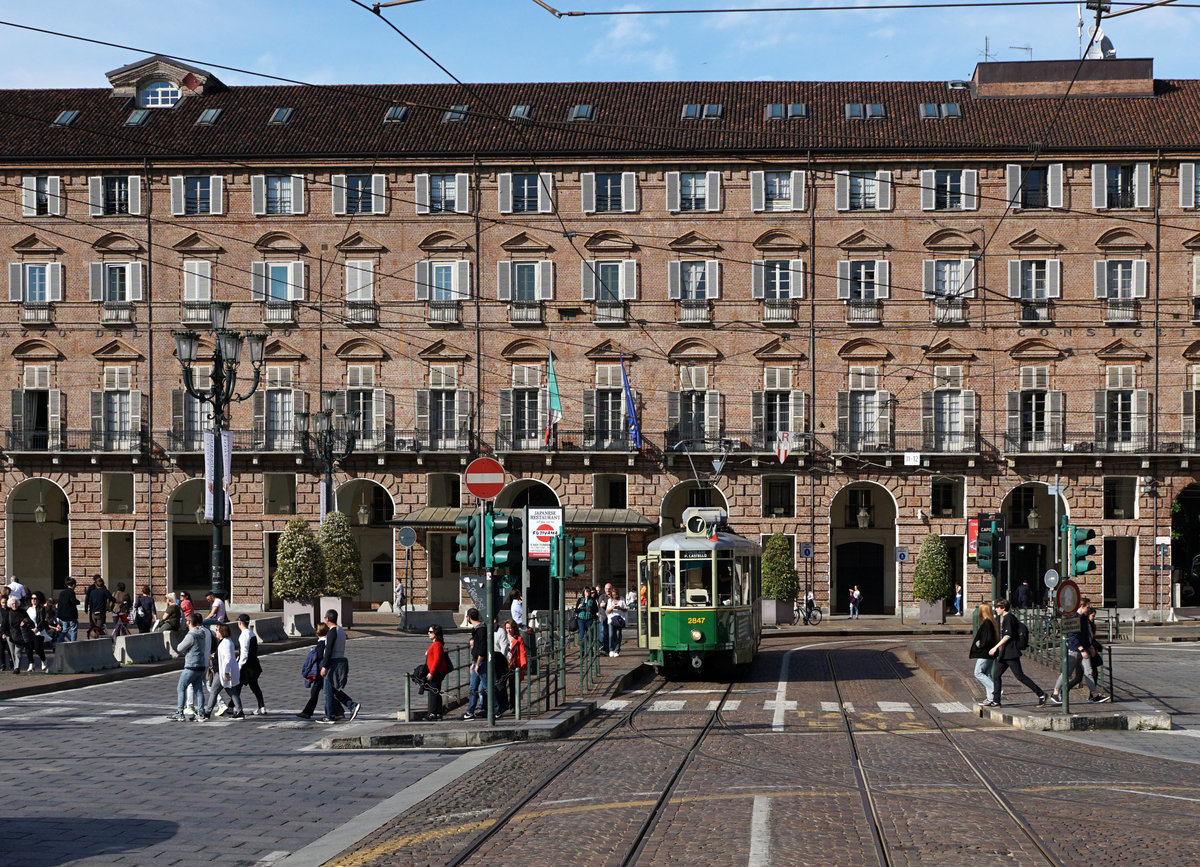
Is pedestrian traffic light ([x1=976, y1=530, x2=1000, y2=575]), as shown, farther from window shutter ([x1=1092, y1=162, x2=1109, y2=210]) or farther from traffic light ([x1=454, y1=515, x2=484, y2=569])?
window shutter ([x1=1092, y1=162, x2=1109, y2=210])

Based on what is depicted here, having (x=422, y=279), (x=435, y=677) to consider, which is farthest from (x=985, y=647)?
(x=422, y=279)

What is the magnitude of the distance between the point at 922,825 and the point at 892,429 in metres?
42.0

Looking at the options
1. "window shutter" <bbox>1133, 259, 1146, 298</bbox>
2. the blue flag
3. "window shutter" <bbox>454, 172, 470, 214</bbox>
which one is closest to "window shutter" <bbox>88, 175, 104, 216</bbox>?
"window shutter" <bbox>454, 172, 470, 214</bbox>

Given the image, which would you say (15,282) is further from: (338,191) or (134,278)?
(338,191)

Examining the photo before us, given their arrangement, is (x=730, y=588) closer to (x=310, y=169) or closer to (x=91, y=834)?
(x=91, y=834)

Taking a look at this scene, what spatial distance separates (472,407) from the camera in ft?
179

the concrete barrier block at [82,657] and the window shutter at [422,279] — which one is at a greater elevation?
the window shutter at [422,279]

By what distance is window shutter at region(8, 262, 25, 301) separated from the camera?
55531mm

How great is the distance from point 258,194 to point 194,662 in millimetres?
35796

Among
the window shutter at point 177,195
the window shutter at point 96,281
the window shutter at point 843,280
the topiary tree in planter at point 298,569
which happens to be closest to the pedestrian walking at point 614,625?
the topiary tree in planter at point 298,569

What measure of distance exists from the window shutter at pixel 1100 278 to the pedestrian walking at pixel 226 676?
128ft

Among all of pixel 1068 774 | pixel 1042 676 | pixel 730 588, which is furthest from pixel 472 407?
pixel 1068 774

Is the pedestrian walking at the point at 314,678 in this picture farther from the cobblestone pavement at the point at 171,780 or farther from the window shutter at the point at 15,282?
the window shutter at the point at 15,282

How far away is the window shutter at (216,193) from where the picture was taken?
180 ft
